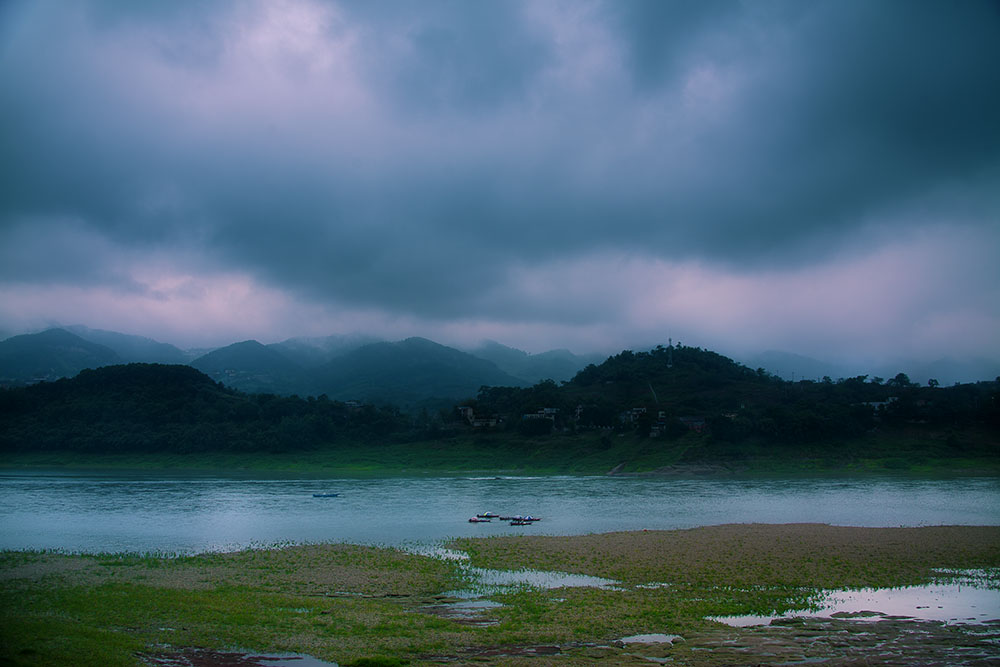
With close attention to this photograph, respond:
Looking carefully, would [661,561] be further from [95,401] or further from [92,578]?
[95,401]

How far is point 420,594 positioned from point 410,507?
31727 mm

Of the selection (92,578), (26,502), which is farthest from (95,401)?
(92,578)

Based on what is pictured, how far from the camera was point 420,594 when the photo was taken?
21297 millimetres

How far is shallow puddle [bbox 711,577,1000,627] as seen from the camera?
18.3m

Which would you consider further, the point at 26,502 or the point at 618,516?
the point at 26,502

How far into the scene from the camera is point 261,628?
55.7 feet

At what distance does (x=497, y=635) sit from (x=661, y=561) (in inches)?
463

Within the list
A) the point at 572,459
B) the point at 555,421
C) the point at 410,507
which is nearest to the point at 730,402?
the point at 555,421

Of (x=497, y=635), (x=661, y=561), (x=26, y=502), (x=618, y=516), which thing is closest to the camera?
(x=497, y=635)

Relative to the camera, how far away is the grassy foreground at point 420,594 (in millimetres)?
15398

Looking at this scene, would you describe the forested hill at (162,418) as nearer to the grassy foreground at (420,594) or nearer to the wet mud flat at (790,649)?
the grassy foreground at (420,594)

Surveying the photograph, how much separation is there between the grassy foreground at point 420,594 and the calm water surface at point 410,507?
6747 mm

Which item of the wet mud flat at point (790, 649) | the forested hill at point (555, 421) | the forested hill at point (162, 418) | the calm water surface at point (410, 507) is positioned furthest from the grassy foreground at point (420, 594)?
the forested hill at point (162, 418)

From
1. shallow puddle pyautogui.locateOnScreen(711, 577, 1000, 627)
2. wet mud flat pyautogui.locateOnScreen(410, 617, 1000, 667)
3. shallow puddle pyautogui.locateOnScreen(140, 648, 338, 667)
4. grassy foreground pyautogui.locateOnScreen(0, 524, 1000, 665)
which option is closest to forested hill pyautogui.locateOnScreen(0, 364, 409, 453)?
grassy foreground pyautogui.locateOnScreen(0, 524, 1000, 665)
